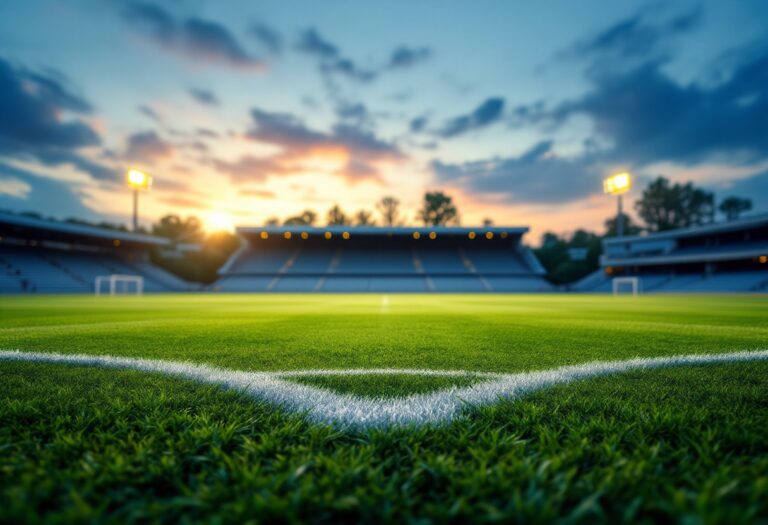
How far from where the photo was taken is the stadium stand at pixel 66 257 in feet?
77.8

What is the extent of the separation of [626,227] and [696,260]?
36.0m

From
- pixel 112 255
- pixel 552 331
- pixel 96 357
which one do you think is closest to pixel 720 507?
pixel 96 357

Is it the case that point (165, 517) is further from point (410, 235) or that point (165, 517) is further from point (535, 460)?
point (410, 235)

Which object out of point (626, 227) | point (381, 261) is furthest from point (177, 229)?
point (626, 227)

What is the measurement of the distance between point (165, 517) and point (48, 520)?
25 cm

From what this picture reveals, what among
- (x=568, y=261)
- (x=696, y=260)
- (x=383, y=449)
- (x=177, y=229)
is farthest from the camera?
(x=177, y=229)

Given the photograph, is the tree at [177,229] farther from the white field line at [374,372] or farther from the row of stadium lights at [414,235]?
the white field line at [374,372]

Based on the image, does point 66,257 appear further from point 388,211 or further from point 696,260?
point 696,260

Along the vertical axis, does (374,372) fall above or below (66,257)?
below

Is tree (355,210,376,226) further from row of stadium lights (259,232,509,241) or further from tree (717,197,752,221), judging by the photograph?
tree (717,197,752,221)

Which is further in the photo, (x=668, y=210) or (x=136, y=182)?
(x=668, y=210)

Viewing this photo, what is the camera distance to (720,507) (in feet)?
2.73

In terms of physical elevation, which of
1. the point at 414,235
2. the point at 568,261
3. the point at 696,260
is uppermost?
the point at 414,235

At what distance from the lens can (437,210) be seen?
194 feet
